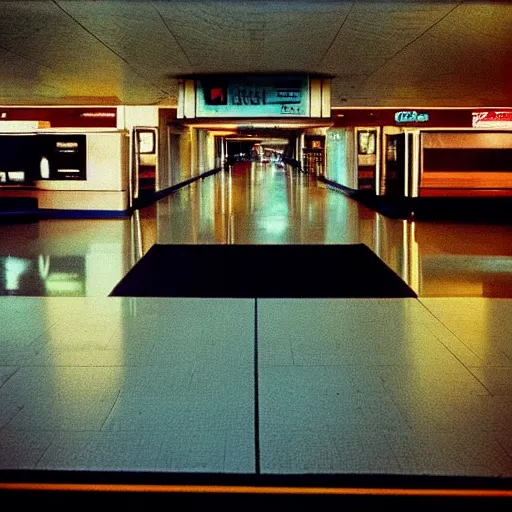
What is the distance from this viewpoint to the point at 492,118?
27406mm

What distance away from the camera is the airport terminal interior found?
3.67m

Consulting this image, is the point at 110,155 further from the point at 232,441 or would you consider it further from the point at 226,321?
the point at 232,441

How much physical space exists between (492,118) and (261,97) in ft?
58.6

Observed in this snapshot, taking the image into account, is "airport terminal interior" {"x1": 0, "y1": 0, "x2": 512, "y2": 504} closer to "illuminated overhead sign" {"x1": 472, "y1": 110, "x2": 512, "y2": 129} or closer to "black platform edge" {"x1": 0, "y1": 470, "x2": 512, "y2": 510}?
"black platform edge" {"x1": 0, "y1": 470, "x2": 512, "y2": 510}

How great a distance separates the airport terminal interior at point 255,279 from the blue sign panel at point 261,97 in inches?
1.6

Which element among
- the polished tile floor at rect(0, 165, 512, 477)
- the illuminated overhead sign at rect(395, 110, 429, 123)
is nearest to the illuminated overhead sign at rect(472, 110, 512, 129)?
the illuminated overhead sign at rect(395, 110, 429, 123)

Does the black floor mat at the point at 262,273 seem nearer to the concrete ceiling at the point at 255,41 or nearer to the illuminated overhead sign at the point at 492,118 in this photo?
the concrete ceiling at the point at 255,41

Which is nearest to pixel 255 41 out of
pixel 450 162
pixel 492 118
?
pixel 450 162

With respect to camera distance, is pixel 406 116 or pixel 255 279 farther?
pixel 406 116

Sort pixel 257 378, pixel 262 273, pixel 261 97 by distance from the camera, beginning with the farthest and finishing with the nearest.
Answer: pixel 261 97 → pixel 262 273 → pixel 257 378

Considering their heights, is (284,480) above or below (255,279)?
below

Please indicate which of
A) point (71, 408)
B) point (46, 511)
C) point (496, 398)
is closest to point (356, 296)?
point (496, 398)

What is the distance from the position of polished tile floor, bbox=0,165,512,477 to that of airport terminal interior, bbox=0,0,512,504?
2cm

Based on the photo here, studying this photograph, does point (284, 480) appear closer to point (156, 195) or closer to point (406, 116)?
point (156, 195)
